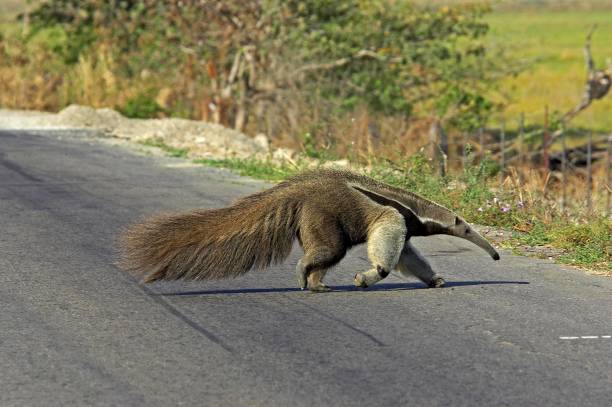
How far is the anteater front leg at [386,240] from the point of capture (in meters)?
7.26

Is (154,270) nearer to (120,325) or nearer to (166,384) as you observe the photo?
(120,325)

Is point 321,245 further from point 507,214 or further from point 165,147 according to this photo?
point 165,147

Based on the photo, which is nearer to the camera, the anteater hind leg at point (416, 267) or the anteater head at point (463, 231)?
the anteater hind leg at point (416, 267)

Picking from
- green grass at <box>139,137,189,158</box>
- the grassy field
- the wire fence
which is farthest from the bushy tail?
the grassy field

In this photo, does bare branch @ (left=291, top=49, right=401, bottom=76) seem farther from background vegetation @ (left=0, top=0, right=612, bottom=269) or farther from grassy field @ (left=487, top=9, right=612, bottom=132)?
grassy field @ (left=487, top=9, right=612, bottom=132)

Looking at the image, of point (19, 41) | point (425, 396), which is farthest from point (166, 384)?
point (19, 41)

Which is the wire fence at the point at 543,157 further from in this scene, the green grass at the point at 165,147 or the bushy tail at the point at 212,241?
the bushy tail at the point at 212,241

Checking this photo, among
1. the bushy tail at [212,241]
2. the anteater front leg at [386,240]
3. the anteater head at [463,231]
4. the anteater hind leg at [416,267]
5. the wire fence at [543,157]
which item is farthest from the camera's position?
the wire fence at [543,157]

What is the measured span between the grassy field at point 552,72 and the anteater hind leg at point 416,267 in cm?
1349

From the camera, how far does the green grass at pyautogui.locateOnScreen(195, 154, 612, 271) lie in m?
9.24

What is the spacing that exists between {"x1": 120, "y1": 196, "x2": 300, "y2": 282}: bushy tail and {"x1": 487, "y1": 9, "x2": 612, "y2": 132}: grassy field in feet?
46.5

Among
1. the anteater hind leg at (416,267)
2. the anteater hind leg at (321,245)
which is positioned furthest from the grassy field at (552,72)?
the anteater hind leg at (321,245)

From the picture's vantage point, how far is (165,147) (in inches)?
644

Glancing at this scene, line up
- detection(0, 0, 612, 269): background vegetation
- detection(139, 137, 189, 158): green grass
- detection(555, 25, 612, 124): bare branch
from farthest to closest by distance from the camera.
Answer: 1. detection(0, 0, 612, 269): background vegetation
2. detection(555, 25, 612, 124): bare branch
3. detection(139, 137, 189, 158): green grass
